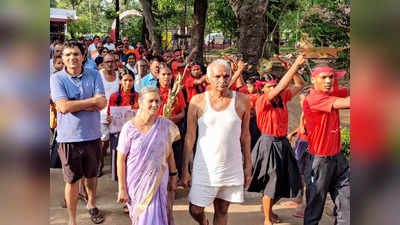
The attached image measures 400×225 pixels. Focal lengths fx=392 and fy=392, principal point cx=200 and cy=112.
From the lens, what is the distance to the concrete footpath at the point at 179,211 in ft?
14.9

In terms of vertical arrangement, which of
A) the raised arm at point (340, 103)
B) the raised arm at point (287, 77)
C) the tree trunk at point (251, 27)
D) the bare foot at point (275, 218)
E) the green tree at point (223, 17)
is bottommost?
the bare foot at point (275, 218)

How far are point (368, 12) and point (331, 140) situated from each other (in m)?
2.74

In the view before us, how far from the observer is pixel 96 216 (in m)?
4.47

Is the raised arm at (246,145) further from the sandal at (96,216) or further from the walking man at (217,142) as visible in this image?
the sandal at (96,216)

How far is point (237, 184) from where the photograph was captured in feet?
11.4

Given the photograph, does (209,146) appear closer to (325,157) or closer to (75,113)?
(325,157)

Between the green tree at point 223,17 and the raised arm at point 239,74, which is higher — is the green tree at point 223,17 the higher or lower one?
the higher one

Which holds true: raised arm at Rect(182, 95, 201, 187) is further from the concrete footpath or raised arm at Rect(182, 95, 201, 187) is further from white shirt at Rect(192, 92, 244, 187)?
the concrete footpath

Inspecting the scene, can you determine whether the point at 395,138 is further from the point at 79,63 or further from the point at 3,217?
the point at 79,63

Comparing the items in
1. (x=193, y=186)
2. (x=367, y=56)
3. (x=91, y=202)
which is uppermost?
(x=367, y=56)

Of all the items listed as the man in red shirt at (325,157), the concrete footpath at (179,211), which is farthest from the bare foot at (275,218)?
the man in red shirt at (325,157)

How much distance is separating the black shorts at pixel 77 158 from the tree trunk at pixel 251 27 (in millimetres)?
5257

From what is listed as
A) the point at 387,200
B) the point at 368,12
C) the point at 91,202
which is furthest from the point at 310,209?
the point at 368,12

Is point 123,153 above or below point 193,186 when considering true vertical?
above
